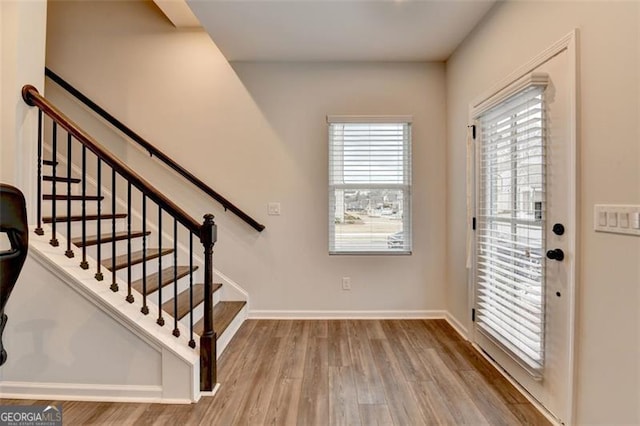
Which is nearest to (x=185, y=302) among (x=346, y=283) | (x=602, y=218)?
(x=346, y=283)

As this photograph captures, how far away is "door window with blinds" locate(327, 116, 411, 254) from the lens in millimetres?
3066

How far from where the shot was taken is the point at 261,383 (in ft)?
6.47

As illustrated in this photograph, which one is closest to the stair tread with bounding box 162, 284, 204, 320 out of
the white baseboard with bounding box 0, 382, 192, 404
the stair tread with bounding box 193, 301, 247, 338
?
the stair tread with bounding box 193, 301, 247, 338

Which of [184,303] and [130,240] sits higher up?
[130,240]

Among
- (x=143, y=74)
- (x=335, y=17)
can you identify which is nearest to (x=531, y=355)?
(x=335, y=17)

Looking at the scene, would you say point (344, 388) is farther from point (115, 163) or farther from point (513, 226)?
point (115, 163)

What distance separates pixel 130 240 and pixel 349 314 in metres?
2.02

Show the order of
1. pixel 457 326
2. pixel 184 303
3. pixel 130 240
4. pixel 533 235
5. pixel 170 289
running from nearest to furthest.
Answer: pixel 533 235, pixel 130 240, pixel 184 303, pixel 170 289, pixel 457 326

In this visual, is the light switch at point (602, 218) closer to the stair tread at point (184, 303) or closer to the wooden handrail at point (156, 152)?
the stair tread at point (184, 303)

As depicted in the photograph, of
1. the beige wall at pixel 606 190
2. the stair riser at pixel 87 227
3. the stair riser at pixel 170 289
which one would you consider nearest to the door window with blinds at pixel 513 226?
the beige wall at pixel 606 190

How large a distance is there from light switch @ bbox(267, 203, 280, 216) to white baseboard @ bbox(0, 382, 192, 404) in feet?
5.56

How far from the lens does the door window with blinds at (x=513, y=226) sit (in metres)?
1.73

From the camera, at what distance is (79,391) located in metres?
1.81

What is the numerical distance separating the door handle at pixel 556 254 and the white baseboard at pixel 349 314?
1638 mm
